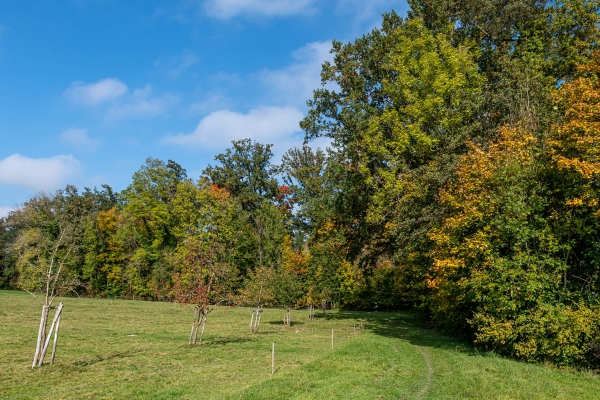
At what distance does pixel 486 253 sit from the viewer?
17.7 meters

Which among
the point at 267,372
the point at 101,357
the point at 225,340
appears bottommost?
the point at 225,340

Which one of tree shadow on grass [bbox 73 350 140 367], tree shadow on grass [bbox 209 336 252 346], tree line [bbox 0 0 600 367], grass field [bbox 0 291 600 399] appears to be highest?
tree line [bbox 0 0 600 367]

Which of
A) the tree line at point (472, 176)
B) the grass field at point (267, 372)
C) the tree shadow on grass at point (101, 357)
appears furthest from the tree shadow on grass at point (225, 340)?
the tree shadow on grass at point (101, 357)

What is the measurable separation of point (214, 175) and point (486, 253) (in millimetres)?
64876

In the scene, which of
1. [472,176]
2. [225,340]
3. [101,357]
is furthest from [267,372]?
[472,176]

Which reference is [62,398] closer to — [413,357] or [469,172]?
[413,357]

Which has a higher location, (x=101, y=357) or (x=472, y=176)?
(x=472, y=176)

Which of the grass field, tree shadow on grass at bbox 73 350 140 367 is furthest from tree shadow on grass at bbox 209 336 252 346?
tree shadow on grass at bbox 73 350 140 367

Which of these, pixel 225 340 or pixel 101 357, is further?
pixel 225 340

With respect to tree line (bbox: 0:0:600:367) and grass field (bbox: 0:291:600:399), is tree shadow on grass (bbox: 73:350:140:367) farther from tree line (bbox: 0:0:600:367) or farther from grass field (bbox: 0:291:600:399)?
tree line (bbox: 0:0:600:367)

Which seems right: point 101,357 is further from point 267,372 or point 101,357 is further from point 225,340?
point 225,340

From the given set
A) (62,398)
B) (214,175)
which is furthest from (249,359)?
(214,175)

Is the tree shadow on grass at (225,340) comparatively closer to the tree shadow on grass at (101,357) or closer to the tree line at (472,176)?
the tree line at (472,176)

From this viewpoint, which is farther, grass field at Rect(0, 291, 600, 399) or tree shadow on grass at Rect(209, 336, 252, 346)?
tree shadow on grass at Rect(209, 336, 252, 346)
